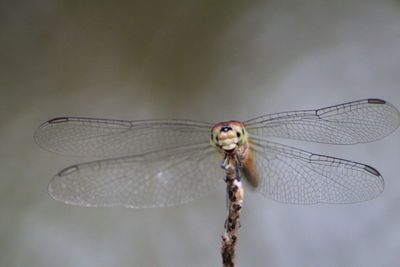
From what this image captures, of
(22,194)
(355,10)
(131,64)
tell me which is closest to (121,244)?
(22,194)

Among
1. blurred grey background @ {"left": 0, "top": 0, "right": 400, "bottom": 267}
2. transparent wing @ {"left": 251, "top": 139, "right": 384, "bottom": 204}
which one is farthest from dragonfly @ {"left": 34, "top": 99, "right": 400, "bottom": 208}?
blurred grey background @ {"left": 0, "top": 0, "right": 400, "bottom": 267}

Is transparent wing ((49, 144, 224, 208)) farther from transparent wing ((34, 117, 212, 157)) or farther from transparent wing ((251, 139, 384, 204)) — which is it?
transparent wing ((251, 139, 384, 204))

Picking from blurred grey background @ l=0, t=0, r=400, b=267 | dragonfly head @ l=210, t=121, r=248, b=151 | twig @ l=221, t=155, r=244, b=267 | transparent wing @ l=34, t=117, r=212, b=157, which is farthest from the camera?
blurred grey background @ l=0, t=0, r=400, b=267

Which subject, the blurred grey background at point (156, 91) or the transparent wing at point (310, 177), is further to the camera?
the blurred grey background at point (156, 91)

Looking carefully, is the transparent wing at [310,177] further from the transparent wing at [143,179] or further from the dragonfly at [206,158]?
the transparent wing at [143,179]

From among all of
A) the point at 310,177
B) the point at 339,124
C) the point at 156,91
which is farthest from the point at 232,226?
the point at 156,91

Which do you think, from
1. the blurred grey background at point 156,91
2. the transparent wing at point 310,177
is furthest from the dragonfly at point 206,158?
the blurred grey background at point 156,91
